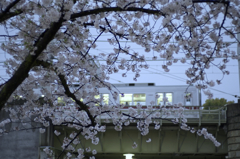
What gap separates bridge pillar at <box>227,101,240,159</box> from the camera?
741 inches

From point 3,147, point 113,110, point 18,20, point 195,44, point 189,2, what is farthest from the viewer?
point 3,147

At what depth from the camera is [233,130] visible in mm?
19656

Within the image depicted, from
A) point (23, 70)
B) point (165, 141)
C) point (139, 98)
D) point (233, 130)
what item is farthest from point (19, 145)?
point (23, 70)

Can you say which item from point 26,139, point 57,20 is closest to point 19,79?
point 57,20

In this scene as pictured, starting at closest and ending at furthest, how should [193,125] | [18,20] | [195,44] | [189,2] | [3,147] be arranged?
[189,2]
[195,44]
[18,20]
[3,147]
[193,125]

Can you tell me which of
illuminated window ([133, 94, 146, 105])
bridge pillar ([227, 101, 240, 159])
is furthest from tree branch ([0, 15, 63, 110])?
illuminated window ([133, 94, 146, 105])

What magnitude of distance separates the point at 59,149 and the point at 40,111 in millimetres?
12260

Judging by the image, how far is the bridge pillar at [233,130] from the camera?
18.8 metres

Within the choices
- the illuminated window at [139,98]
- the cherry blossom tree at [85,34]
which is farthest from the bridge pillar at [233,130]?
the cherry blossom tree at [85,34]

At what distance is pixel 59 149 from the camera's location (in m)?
21.6

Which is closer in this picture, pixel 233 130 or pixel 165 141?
pixel 233 130

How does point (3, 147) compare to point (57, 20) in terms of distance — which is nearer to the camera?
point (57, 20)

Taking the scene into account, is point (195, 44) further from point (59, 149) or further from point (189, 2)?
point (59, 149)

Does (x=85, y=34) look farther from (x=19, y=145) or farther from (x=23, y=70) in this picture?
(x=19, y=145)
